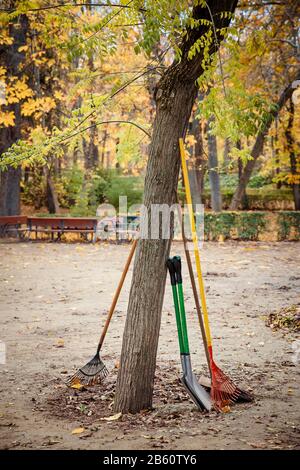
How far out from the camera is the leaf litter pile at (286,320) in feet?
24.1

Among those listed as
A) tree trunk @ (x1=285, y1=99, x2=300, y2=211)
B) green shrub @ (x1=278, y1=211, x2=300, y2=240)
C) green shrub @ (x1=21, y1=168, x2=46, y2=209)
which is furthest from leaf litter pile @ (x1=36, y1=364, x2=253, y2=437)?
green shrub @ (x1=21, y1=168, x2=46, y2=209)

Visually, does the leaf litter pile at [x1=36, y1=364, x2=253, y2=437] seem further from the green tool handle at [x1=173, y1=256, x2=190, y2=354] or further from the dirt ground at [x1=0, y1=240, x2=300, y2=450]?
the green tool handle at [x1=173, y1=256, x2=190, y2=354]

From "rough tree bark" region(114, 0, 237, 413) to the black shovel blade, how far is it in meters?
0.31

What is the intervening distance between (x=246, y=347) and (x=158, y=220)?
246 centimetres

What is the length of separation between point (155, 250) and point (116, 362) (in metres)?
1.87

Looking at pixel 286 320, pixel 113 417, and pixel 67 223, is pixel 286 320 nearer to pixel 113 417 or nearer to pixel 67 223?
pixel 113 417

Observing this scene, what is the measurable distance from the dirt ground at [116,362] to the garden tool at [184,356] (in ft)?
0.43

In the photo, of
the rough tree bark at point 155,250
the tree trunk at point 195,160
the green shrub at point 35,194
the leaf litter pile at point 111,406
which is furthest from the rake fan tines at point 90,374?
the green shrub at point 35,194

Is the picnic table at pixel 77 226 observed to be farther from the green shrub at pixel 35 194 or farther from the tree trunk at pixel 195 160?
the green shrub at pixel 35 194

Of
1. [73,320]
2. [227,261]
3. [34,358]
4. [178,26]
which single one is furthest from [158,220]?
[227,261]

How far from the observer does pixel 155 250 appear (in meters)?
4.81

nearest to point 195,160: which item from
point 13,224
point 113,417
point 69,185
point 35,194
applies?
point 13,224

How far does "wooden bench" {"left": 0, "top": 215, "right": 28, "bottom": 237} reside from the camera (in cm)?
1777

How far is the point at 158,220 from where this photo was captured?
16.1 ft
